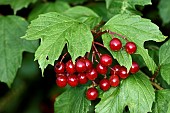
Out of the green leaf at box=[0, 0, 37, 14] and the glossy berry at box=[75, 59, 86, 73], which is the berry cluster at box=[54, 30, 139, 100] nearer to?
the glossy berry at box=[75, 59, 86, 73]

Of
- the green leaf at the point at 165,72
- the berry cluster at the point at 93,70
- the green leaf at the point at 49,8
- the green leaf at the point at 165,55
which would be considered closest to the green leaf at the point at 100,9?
the green leaf at the point at 49,8

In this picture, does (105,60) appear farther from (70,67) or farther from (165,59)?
(165,59)

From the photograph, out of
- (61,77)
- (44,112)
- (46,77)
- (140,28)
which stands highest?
(140,28)

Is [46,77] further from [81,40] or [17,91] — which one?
[81,40]

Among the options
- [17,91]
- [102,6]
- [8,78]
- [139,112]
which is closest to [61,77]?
[139,112]

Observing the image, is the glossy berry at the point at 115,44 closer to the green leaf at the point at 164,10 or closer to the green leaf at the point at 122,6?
the green leaf at the point at 122,6

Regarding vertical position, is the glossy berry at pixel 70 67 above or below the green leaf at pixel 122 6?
below
